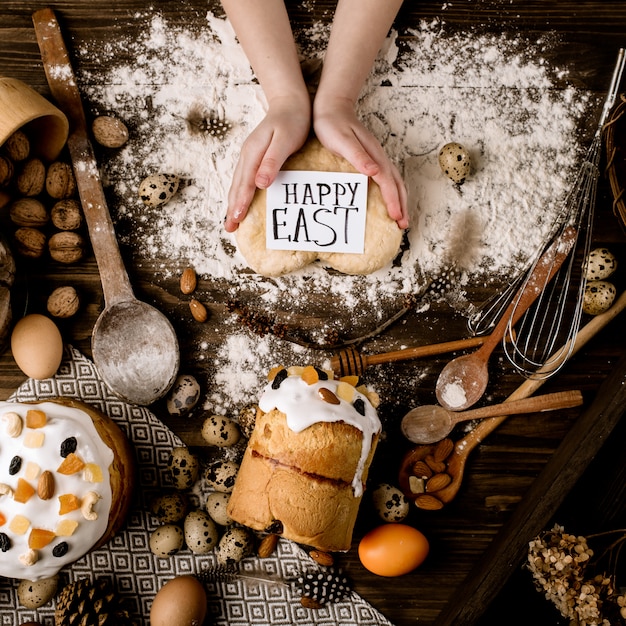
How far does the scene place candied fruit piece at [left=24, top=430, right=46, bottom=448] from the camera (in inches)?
37.3

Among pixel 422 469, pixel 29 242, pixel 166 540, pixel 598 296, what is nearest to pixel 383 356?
pixel 422 469

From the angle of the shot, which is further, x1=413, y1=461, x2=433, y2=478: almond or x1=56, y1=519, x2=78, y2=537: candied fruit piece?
x1=413, y1=461, x2=433, y2=478: almond

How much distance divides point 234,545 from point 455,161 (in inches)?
37.5

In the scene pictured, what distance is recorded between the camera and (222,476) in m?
1.13

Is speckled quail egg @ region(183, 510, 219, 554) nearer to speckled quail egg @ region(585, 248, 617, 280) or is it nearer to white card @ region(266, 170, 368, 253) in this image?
white card @ region(266, 170, 368, 253)

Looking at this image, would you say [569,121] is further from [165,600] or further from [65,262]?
[165,600]

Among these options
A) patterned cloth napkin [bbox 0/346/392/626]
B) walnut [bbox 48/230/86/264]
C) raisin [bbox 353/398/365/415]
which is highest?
walnut [bbox 48/230/86/264]

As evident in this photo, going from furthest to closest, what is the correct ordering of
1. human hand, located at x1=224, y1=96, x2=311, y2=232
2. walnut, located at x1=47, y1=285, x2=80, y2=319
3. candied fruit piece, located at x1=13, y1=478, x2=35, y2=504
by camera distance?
walnut, located at x1=47, y1=285, x2=80, y2=319
human hand, located at x1=224, y1=96, x2=311, y2=232
candied fruit piece, located at x1=13, y1=478, x2=35, y2=504

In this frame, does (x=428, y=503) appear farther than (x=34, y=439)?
Yes

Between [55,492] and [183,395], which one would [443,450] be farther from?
[55,492]

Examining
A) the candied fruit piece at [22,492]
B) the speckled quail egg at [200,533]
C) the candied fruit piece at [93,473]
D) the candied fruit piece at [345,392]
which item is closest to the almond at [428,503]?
the candied fruit piece at [345,392]

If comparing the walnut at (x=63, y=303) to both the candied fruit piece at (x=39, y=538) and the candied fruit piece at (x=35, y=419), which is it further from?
the candied fruit piece at (x=39, y=538)

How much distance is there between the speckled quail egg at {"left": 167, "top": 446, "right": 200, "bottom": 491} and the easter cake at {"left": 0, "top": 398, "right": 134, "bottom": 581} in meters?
0.15

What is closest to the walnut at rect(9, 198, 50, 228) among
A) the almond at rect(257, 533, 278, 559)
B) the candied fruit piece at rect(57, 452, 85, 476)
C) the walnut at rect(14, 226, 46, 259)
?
the walnut at rect(14, 226, 46, 259)
